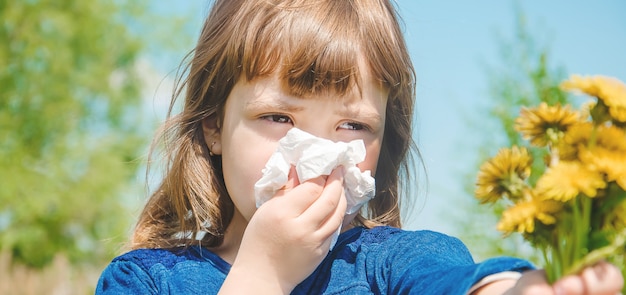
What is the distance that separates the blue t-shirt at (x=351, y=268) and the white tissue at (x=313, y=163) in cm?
11

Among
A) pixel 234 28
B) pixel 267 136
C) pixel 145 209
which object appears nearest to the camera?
pixel 267 136

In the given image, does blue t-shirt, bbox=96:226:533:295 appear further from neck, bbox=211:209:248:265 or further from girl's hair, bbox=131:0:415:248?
girl's hair, bbox=131:0:415:248

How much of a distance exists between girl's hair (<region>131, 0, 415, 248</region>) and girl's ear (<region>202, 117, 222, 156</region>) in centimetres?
2

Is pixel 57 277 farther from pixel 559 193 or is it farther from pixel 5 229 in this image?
pixel 559 193

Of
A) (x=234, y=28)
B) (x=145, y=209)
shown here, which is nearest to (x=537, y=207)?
(x=234, y=28)

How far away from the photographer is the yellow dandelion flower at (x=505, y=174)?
97cm

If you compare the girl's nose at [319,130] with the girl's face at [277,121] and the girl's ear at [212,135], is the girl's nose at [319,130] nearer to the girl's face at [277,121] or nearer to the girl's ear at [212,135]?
the girl's face at [277,121]

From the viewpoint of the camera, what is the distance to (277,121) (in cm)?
203

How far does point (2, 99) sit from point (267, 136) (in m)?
15.3

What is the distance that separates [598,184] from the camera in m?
0.89

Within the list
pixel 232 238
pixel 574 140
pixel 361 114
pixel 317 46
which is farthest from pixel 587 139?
pixel 232 238

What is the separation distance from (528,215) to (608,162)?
0.11 metres

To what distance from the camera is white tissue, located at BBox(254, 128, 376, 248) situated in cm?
186

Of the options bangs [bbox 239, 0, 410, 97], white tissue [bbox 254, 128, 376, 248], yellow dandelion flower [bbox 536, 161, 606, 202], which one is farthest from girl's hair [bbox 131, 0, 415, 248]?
yellow dandelion flower [bbox 536, 161, 606, 202]
